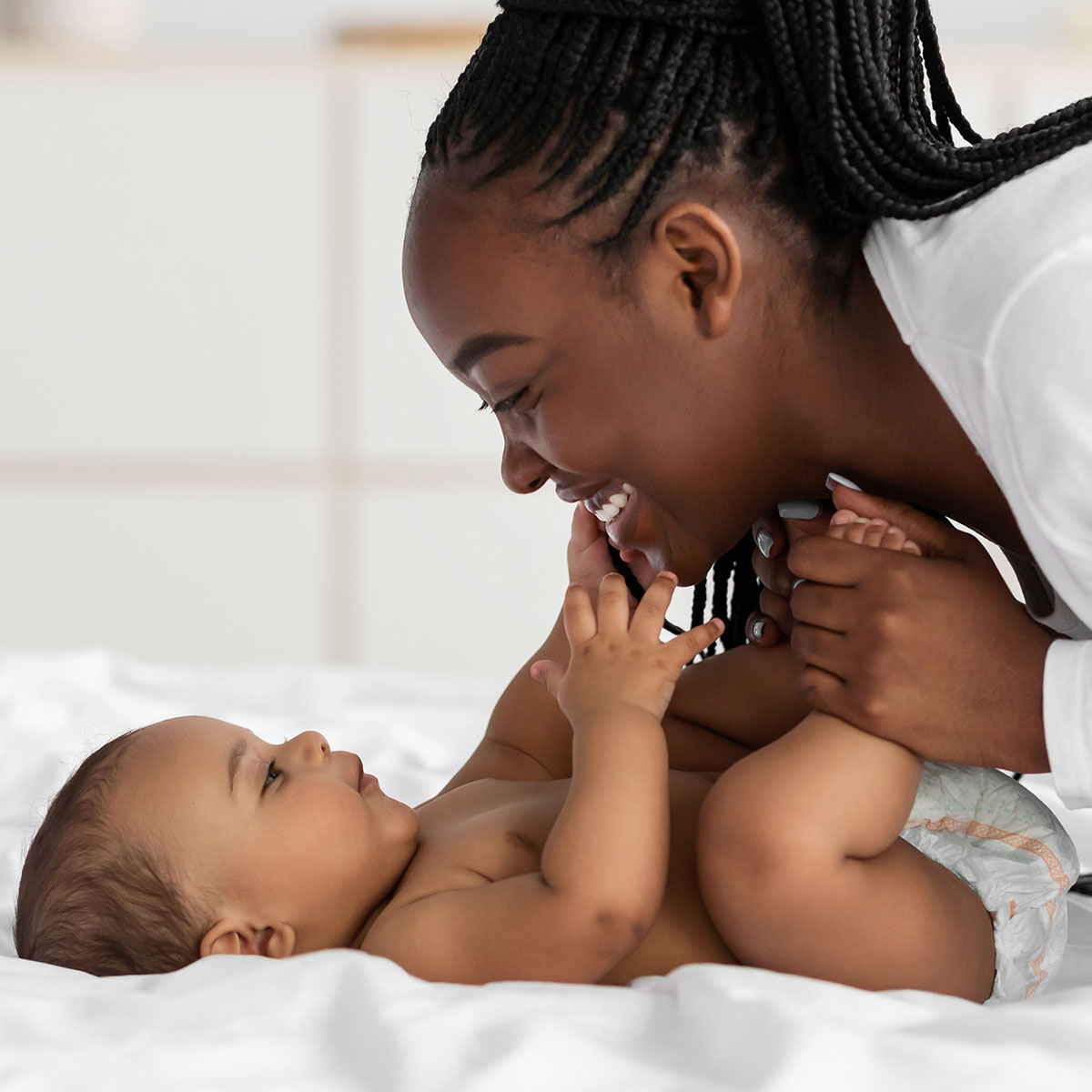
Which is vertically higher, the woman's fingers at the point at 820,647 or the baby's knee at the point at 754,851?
the woman's fingers at the point at 820,647

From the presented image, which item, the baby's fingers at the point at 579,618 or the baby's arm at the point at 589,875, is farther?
the baby's fingers at the point at 579,618

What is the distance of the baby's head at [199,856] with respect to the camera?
939 millimetres

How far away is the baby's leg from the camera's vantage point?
0.86 metres

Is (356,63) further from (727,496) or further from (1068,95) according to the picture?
(727,496)

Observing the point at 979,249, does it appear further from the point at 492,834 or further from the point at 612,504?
the point at 492,834

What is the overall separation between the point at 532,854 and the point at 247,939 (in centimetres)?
20

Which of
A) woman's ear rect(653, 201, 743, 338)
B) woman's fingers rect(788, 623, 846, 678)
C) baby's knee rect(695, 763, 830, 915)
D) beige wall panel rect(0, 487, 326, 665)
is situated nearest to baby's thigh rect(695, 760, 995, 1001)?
baby's knee rect(695, 763, 830, 915)

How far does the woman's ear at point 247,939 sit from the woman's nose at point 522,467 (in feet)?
1.19

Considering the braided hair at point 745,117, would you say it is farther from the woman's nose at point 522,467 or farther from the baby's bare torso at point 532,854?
the baby's bare torso at point 532,854

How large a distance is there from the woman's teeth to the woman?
0.09 ft

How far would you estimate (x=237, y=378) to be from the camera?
2.91 m

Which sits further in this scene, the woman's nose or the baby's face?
the woman's nose

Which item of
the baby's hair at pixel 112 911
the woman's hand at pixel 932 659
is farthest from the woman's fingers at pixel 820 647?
the baby's hair at pixel 112 911

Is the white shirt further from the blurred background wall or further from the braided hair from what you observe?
the blurred background wall
